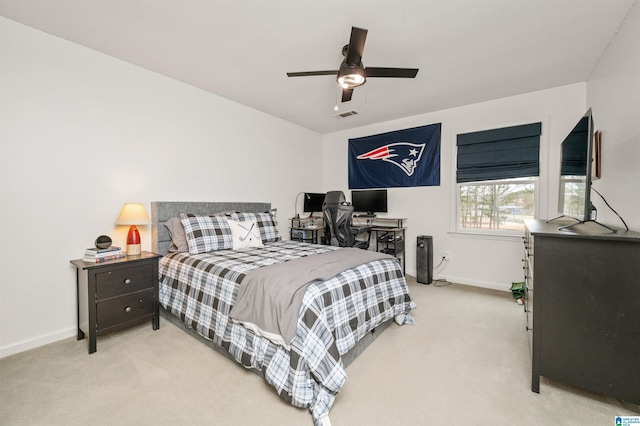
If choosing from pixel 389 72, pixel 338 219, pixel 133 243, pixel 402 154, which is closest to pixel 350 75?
pixel 389 72

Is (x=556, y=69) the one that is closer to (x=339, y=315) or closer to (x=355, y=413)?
(x=339, y=315)

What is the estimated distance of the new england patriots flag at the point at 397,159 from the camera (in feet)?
13.9

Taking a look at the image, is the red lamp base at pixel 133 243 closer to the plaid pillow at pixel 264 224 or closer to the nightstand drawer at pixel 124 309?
the nightstand drawer at pixel 124 309

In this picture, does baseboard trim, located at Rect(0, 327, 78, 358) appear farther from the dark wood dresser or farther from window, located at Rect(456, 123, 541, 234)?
window, located at Rect(456, 123, 541, 234)

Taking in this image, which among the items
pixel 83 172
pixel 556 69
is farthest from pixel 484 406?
pixel 83 172

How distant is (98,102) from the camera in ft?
8.48

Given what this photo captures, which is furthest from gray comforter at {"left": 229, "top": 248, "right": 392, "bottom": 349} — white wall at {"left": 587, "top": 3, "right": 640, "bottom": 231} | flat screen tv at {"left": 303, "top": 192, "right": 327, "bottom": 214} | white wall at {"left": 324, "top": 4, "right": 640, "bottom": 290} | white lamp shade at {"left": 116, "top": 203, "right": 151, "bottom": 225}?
flat screen tv at {"left": 303, "top": 192, "right": 327, "bottom": 214}

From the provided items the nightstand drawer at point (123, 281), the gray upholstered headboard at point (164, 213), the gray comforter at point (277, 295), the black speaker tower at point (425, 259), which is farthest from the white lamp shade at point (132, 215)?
the black speaker tower at point (425, 259)

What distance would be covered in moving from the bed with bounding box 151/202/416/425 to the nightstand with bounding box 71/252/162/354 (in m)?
0.17

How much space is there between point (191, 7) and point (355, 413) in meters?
2.91

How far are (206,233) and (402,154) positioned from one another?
3287mm

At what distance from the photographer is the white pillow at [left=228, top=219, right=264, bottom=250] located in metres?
3.06

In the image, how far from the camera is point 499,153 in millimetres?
3689

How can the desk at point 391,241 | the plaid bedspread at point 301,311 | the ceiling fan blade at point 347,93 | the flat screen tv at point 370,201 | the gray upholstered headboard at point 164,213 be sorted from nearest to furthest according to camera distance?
1. the plaid bedspread at point 301,311
2. the ceiling fan blade at point 347,93
3. the gray upholstered headboard at point 164,213
4. the desk at point 391,241
5. the flat screen tv at point 370,201
